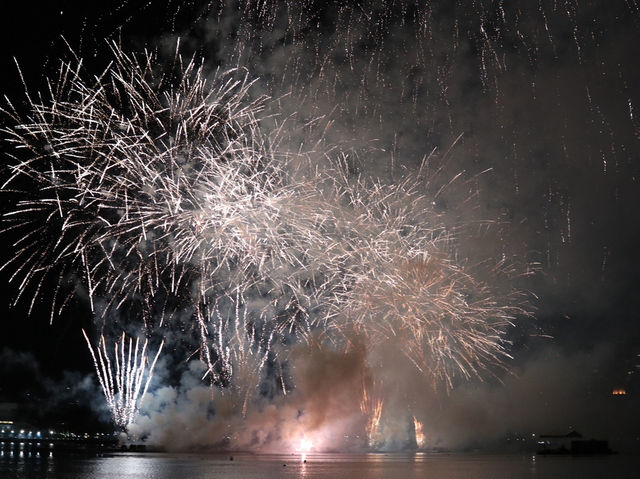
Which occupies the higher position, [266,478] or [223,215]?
[223,215]

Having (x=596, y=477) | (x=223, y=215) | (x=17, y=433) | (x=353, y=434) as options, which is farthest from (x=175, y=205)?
(x=17, y=433)

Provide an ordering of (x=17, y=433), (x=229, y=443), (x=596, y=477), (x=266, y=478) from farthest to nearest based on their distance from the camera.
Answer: (x=17, y=433) → (x=229, y=443) → (x=596, y=477) → (x=266, y=478)

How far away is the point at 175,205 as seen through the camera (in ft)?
86.3

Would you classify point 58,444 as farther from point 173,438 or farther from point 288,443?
point 288,443

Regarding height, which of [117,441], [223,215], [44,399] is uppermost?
[223,215]

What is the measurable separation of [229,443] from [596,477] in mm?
63222

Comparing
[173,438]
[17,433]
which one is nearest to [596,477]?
[173,438]

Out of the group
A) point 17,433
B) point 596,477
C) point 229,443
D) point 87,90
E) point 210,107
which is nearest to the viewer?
point 87,90

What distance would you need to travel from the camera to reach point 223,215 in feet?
88.1

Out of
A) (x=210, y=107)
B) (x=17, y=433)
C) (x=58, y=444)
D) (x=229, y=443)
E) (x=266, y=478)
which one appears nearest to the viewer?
(x=210, y=107)

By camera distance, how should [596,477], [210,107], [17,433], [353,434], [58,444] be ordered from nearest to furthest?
[210,107] < [596,477] < [353,434] < [58,444] < [17,433]

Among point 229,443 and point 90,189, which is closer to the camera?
point 90,189

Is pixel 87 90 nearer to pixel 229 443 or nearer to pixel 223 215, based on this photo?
pixel 223 215

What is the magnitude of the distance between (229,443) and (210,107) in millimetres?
93635
